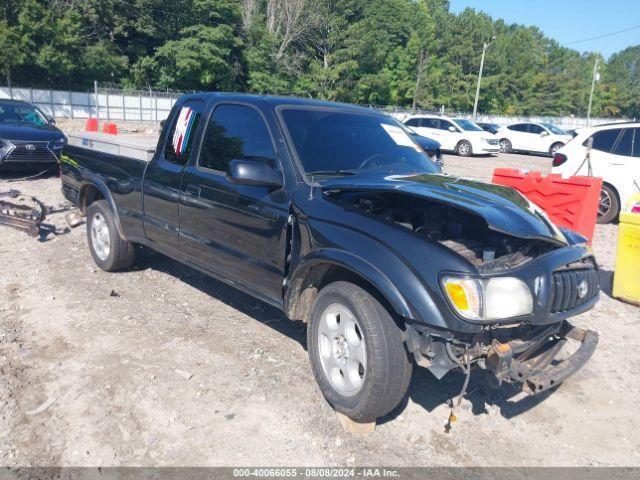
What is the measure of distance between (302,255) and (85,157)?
3.66 metres

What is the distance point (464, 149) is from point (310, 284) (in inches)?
845

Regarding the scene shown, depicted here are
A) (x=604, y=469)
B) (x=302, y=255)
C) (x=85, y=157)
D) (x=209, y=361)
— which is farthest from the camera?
(x=85, y=157)

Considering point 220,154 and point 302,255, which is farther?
point 220,154

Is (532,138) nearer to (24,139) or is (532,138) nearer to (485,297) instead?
(24,139)

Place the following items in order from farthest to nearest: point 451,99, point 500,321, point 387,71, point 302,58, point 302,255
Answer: point 451,99 → point 387,71 → point 302,58 → point 302,255 → point 500,321

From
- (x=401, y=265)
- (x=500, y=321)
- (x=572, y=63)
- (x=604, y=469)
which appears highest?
(x=572, y=63)

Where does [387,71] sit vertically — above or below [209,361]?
above

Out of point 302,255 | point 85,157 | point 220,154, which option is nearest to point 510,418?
point 302,255

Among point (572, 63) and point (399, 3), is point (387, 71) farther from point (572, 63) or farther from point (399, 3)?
point (572, 63)

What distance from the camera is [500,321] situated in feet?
9.52

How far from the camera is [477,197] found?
3.38 m

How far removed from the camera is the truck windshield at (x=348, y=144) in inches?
157

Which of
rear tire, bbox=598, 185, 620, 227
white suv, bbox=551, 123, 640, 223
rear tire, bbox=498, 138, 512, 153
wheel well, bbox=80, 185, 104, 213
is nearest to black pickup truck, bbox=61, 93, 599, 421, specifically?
wheel well, bbox=80, 185, 104, 213

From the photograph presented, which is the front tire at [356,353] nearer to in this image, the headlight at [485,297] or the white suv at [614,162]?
the headlight at [485,297]
